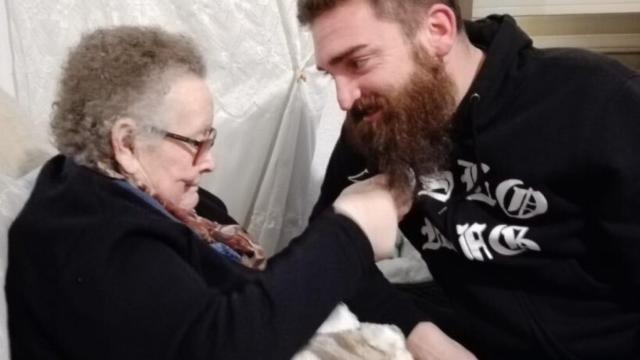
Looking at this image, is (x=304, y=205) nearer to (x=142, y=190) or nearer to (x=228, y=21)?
(x=228, y=21)

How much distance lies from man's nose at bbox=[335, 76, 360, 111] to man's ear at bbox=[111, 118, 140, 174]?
0.31 meters

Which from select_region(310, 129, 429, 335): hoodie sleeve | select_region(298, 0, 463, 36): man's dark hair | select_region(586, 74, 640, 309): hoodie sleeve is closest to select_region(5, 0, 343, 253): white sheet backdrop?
select_region(310, 129, 429, 335): hoodie sleeve

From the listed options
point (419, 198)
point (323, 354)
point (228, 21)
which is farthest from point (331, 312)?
point (228, 21)

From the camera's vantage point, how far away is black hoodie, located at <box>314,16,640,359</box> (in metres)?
1.02

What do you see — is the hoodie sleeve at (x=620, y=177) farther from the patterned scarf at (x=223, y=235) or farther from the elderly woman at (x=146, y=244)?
the patterned scarf at (x=223, y=235)

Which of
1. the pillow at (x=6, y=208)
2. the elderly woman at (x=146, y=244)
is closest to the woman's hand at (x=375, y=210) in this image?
the elderly woman at (x=146, y=244)

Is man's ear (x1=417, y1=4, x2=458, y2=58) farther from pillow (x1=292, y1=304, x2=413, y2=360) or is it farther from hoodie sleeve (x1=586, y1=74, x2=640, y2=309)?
pillow (x1=292, y1=304, x2=413, y2=360)

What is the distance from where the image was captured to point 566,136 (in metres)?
1.04

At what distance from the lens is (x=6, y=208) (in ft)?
3.15

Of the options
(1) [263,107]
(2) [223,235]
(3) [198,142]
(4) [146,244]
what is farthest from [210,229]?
(1) [263,107]

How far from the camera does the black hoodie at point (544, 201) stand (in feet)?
3.36

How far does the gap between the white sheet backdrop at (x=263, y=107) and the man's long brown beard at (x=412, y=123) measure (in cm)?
51

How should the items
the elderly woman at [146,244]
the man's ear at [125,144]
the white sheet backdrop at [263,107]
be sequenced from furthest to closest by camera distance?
the white sheet backdrop at [263,107] → the man's ear at [125,144] → the elderly woman at [146,244]

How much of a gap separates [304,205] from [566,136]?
2.36 feet
